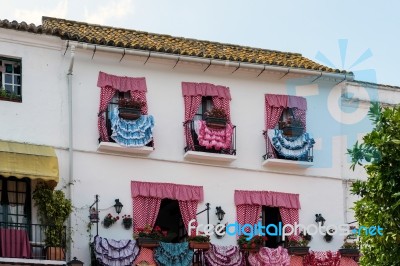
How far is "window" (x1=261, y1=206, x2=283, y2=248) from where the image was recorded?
30453 mm

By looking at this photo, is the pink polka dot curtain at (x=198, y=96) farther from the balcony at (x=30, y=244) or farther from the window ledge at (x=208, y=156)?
the balcony at (x=30, y=244)

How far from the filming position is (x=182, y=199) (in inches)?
1150

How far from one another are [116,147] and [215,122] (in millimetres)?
2827

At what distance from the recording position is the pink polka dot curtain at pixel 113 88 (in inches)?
1134

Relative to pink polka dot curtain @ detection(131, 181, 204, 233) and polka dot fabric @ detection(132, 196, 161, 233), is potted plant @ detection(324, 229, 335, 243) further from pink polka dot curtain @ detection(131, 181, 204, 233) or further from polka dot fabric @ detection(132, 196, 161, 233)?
polka dot fabric @ detection(132, 196, 161, 233)

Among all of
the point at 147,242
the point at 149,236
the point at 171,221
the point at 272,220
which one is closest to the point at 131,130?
the point at 149,236

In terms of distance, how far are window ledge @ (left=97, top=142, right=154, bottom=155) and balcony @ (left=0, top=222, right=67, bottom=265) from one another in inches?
95.4

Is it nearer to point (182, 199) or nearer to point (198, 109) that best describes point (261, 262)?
point (182, 199)

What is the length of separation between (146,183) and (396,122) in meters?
7.81

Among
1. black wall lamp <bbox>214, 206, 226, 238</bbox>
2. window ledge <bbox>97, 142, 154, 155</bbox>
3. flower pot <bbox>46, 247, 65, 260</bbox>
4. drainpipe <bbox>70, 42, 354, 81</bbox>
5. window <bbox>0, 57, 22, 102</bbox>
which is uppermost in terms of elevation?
drainpipe <bbox>70, 42, 354, 81</bbox>

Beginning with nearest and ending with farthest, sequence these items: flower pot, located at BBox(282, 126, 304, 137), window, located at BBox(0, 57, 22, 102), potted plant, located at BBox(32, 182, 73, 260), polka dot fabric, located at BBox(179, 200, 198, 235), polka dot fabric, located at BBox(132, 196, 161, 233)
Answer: potted plant, located at BBox(32, 182, 73, 260), window, located at BBox(0, 57, 22, 102), polka dot fabric, located at BBox(132, 196, 161, 233), polka dot fabric, located at BBox(179, 200, 198, 235), flower pot, located at BBox(282, 126, 304, 137)

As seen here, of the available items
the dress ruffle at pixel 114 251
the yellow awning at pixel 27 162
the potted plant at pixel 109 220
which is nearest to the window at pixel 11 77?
the yellow awning at pixel 27 162

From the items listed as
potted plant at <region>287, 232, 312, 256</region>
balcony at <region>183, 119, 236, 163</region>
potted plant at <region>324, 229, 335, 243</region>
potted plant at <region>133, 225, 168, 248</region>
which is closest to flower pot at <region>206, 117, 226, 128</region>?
balcony at <region>183, 119, 236, 163</region>

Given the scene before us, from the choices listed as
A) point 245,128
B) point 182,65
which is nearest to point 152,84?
point 182,65
